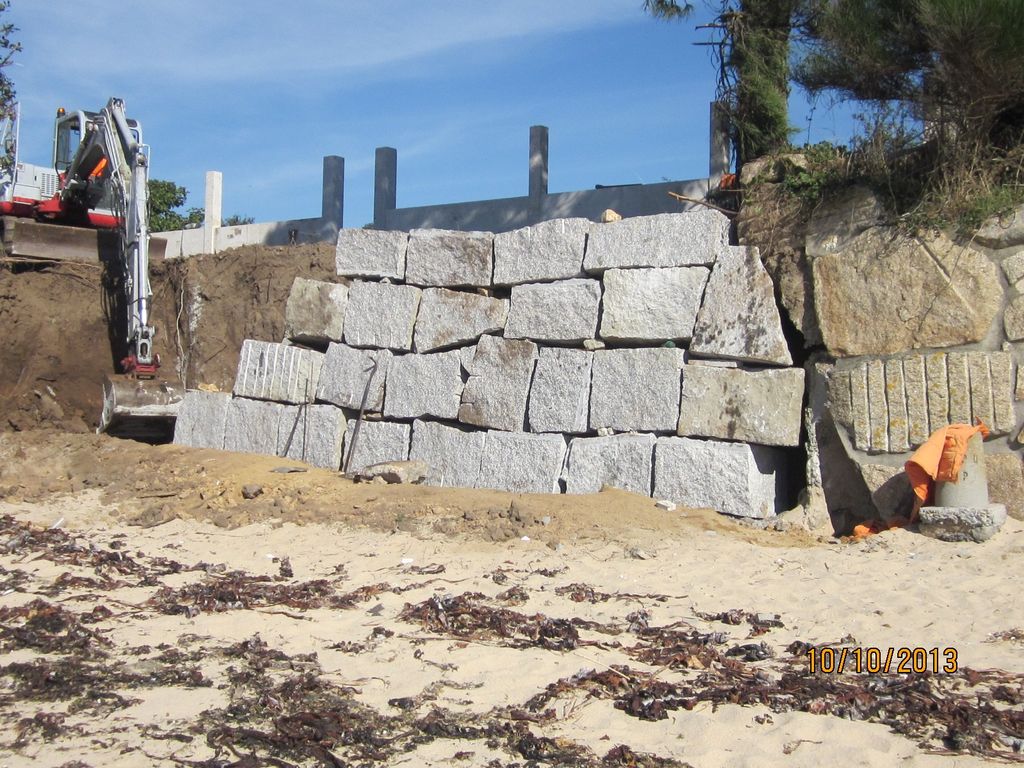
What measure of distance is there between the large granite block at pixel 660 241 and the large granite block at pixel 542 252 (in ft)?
0.45

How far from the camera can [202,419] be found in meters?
9.91

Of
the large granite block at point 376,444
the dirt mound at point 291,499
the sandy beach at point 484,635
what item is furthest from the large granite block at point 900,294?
the large granite block at point 376,444

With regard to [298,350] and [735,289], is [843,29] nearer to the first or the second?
[735,289]

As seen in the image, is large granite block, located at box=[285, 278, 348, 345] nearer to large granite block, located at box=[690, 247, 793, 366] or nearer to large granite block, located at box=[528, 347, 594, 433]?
large granite block, located at box=[528, 347, 594, 433]

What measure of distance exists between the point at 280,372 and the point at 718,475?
4431 millimetres

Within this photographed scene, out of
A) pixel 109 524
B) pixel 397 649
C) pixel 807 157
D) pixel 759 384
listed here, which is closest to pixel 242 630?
pixel 397 649

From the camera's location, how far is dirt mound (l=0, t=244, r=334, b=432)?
39.0 ft

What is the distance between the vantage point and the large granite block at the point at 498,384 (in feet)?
26.5

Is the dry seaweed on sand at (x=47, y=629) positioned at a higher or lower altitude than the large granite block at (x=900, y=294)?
lower

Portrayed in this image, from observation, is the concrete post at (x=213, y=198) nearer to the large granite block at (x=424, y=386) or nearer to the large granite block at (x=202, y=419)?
the large granite block at (x=202, y=419)

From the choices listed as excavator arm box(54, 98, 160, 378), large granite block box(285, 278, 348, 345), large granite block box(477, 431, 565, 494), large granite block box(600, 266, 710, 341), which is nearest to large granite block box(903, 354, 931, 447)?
large granite block box(600, 266, 710, 341)

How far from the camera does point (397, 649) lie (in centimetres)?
477

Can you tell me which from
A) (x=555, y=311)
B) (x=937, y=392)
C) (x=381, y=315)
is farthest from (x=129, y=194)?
(x=937, y=392)
